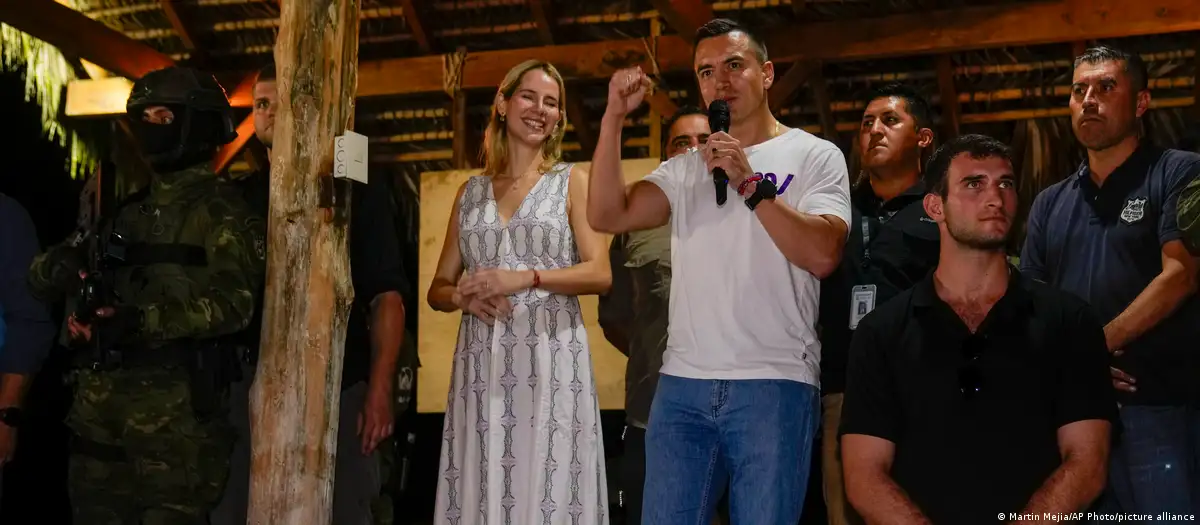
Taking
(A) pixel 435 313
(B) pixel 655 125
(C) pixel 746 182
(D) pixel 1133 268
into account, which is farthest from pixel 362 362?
(B) pixel 655 125

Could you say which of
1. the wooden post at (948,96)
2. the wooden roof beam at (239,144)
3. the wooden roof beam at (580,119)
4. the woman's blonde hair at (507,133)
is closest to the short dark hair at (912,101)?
the woman's blonde hair at (507,133)

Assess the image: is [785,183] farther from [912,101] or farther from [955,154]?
[912,101]

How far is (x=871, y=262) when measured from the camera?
3.22 meters

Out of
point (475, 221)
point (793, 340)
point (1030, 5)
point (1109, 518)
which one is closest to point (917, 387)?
point (793, 340)

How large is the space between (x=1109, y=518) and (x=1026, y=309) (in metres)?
0.54

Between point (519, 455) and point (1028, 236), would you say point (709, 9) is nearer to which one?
point (1028, 236)

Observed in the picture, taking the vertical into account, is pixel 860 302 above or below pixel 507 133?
below

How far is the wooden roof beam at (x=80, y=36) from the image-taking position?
18.0 feet

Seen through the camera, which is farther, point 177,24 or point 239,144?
point 177,24

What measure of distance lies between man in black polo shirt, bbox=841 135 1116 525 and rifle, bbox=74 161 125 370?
6.37 feet

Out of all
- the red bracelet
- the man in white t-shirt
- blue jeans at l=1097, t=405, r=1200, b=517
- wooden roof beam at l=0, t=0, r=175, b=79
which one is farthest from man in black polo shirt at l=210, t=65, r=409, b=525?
wooden roof beam at l=0, t=0, r=175, b=79

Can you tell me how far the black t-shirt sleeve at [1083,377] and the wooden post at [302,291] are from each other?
1992 mm

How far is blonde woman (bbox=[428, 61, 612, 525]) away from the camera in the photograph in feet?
10.0

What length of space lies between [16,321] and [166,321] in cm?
126
